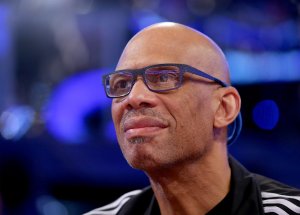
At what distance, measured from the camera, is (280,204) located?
5.59 ft

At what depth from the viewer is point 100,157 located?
4.73 metres

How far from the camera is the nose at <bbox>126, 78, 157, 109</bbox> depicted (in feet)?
5.51

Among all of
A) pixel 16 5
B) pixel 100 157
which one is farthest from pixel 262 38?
pixel 16 5

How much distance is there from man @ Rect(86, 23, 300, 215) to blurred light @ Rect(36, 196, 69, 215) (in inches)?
116

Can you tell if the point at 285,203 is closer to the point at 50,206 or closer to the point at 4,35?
the point at 50,206

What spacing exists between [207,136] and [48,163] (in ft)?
10.5

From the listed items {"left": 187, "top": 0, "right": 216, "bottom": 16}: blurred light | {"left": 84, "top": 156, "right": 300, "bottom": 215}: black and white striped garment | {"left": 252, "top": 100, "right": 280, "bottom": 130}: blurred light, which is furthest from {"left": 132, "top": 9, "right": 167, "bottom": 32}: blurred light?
{"left": 84, "top": 156, "right": 300, "bottom": 215}: black and white striped garment

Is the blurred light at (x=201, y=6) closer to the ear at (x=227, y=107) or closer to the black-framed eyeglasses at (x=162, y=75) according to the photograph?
the ear at (x=227, y=107)

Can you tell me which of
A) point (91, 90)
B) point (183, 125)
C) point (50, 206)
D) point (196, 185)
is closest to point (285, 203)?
point (196, 185)

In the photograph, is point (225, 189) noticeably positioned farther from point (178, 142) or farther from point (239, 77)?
point (239, 77)

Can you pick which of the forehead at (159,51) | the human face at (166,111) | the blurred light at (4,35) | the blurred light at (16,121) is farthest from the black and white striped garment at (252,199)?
the blurred light at (4,35)

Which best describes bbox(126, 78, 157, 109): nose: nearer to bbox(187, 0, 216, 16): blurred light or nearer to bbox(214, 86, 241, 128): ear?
bbox(214, 86, 241, 128): ear

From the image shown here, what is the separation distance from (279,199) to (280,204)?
0.02 m

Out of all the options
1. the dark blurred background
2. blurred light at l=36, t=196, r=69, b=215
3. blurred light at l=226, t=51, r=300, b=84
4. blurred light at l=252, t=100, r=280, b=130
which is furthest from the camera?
blurred light at l=36, t=196, r=69, b=215
